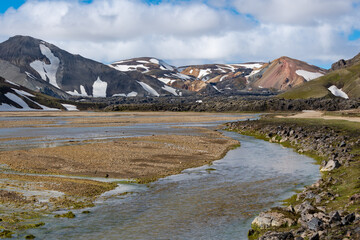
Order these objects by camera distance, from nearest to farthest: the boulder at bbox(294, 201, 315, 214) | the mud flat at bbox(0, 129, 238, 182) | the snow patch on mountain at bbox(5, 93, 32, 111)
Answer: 1. the boulder at bbox(294, 201, 315, 214)
2. the mud flat at bbox(0, 129, 238, 182)
3. the snow patch on mountain at bbox(5, 93, 32, 111)

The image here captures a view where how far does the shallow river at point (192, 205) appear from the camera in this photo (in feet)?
52.8

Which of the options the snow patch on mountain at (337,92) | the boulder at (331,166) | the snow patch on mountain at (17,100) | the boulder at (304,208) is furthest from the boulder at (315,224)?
the snow patch on mountain at (17,100)

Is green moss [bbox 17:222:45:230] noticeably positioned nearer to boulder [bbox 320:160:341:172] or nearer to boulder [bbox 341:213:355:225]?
boulder [bbox 341:213:355:225]

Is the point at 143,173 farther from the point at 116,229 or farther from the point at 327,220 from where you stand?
the point at 327,220

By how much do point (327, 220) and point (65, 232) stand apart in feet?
34.7

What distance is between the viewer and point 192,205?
20062 millimetres

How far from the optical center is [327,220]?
14531 millimetres

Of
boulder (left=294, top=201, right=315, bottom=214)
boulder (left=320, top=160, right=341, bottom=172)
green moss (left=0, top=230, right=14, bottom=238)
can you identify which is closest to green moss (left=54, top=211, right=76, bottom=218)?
green moss (left=0, top=230, right=14, bottom=238)

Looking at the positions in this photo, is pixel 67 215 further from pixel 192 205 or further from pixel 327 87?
pixel 327 87

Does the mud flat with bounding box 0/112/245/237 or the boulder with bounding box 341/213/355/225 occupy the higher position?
the boulder with bounding box 341/213/355/225

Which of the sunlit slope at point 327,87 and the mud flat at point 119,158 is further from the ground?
the sunlit slope at point 327,87

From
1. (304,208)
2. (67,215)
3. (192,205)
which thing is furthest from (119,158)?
(304,208)

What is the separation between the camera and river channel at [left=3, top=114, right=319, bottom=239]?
1609 cm

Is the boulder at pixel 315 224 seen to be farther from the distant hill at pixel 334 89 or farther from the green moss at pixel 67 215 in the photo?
the distant hill at pixel 334 89
